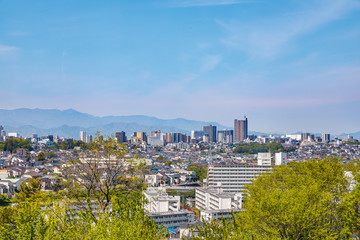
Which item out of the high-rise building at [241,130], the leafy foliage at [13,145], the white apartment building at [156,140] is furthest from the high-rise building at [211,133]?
the leafy foliage at [13,145]

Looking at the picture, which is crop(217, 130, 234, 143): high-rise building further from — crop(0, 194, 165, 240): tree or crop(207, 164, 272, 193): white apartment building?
crop(0, 194, 165, 240): tree

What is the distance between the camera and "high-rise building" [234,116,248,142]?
6048 inches

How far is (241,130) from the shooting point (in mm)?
154750

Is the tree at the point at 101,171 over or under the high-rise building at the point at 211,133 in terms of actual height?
under

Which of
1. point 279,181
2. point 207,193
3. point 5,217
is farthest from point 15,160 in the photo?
point 279,181

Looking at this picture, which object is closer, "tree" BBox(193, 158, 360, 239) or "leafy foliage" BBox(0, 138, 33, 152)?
"tree" BBox(193, 158, 360, 239)

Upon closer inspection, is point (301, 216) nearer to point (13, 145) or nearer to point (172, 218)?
point (172, 218)

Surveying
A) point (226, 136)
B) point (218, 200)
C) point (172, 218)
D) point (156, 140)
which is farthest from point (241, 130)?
point (172, 218)

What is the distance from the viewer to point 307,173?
12031 mm

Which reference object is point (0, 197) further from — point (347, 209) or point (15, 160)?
point (15, 160)

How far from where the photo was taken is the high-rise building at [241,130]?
6048 inches

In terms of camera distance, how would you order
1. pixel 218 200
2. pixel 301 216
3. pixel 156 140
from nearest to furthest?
pixel 301 216 → pixel 218 200 → pixel 156 140

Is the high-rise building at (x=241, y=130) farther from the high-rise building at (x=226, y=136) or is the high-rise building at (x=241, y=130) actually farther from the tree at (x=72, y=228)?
the tree at (x=72, y=228)

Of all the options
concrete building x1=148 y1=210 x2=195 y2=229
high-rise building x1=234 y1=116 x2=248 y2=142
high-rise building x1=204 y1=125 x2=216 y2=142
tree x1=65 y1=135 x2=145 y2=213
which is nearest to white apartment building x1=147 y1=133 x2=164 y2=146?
high-rise building x1=204 y1=125 x2=216 y2=142
